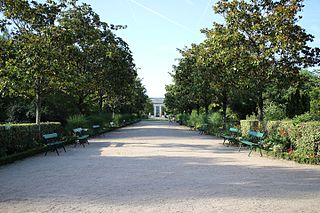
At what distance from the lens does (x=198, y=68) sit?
2669 cm

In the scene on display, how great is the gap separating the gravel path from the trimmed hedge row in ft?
2.43

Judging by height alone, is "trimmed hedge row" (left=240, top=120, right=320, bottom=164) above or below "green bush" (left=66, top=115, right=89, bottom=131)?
below

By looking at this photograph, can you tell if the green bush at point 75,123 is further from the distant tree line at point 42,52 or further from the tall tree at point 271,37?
the tall tree at point 271,37

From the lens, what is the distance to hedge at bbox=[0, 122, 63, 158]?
1212 centimetres

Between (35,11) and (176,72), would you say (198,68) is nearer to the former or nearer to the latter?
(176,72)

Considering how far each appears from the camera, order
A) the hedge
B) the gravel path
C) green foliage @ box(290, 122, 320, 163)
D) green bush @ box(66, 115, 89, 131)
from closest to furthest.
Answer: the gravel path < green foliage @ box(290, 122, 320, 163) < the hedge < green bush @ box(66, 115, 89, 131)

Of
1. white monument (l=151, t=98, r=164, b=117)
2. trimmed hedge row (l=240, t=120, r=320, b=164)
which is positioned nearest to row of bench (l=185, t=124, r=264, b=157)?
trimmed hedge row (l=240, t=120, r=320, b=164)

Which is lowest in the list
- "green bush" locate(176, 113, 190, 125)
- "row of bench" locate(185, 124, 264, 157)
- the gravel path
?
the gravel path

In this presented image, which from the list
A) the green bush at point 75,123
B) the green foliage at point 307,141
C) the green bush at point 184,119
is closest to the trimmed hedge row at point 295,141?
the green foliage at point 307,141

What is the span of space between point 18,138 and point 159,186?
8255 mm

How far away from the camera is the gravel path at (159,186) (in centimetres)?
592

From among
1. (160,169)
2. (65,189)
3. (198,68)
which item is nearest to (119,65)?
(198,68)

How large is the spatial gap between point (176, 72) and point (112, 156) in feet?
75.5

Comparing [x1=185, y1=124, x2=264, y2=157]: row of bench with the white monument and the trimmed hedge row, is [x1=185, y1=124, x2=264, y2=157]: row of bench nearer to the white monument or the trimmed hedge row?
the trimmed hedge row
